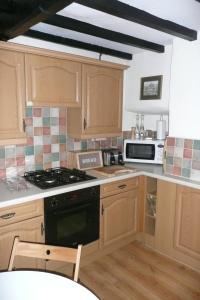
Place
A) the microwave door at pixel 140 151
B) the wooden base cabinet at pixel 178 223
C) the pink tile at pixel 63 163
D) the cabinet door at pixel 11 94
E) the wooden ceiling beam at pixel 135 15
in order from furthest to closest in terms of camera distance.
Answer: the microwave door at pixel 140 151
the pink tile at pixel 63 163
the wooden base cabinet at pixel 178 223
the cabinet door at pixel 11 94
the wooden ceiling beam at pixel 135 15

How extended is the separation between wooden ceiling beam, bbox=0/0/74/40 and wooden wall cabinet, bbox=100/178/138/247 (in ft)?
Answer: 4.87

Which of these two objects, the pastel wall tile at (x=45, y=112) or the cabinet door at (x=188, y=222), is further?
the pastel wall tile at (x=45, y=112)

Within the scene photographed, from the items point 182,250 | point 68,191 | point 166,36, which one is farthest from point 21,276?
point 166,36

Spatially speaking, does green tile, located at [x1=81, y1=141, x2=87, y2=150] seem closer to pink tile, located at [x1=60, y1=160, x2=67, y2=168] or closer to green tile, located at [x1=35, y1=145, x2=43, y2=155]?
pink tile, located at [x1=60, y1=160, x2=67, y2=168]

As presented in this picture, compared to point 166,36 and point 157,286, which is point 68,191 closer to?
point 157,286

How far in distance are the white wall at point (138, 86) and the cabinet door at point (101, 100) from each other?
7.0 inches

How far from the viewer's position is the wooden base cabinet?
7.46 ft

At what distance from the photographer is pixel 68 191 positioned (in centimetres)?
211

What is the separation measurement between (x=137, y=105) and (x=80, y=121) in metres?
0.76

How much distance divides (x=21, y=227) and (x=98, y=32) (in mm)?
1641

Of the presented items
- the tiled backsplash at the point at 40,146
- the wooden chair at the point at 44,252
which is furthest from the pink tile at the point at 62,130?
the wooden chair at the point at 44,252

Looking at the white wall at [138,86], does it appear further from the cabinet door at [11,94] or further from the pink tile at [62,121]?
the cabinet door at [11,94]

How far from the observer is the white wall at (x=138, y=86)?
8.53 feet

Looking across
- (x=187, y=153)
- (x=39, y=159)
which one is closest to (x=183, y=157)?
(x=187, y=153)
